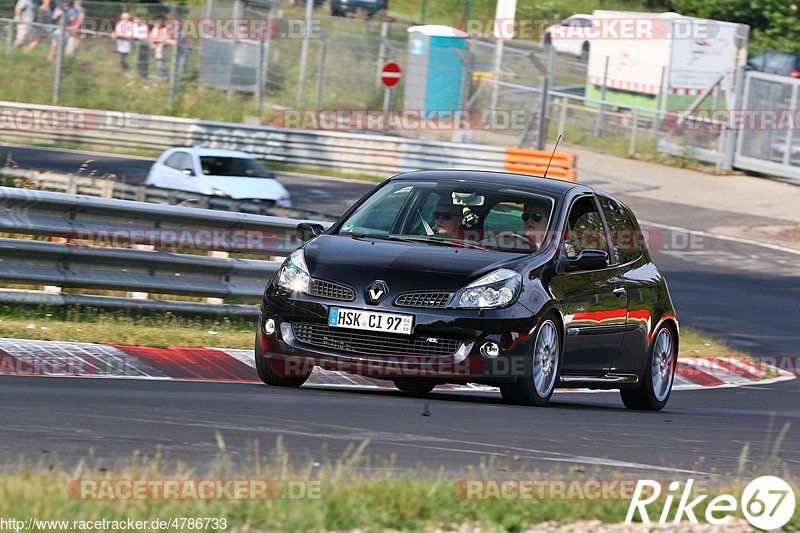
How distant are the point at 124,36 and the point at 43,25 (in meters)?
1.92

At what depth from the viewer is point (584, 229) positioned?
32.1ft

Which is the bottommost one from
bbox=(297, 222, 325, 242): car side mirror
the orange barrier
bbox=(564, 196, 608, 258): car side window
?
the orange barrier

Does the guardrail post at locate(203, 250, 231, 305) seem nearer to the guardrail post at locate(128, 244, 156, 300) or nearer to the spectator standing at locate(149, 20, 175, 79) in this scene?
the guardrail post at locate(128, 244, 156, 300)

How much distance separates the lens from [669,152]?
34.8 m

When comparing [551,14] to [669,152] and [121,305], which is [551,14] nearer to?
[669,152]

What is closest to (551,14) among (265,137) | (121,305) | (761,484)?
(265,137)

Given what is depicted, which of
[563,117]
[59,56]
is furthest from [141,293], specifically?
[563,117]

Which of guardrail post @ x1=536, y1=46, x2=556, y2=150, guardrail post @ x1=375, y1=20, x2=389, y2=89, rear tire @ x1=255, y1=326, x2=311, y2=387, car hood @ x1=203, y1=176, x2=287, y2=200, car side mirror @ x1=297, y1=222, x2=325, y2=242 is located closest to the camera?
rear tire @ x1=255, y1=326, x2=311, y2=387

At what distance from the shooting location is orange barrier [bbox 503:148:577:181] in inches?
1115

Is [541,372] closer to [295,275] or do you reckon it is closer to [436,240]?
[436,240]

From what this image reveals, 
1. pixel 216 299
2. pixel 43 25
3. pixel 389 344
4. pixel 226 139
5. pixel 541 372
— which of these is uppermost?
pixel 43 25

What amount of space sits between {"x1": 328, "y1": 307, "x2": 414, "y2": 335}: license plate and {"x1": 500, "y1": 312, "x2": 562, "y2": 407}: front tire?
774 mm

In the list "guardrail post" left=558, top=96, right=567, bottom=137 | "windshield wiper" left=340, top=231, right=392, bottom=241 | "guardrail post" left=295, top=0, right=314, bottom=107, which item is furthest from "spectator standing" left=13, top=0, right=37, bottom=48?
"windshield wiper" left=340, top=231, right=392, bottom=241

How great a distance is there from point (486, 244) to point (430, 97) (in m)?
25.3
